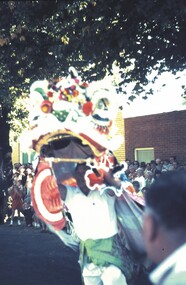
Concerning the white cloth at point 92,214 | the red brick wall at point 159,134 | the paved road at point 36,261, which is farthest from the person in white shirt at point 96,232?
the red brick wall at point 159,134

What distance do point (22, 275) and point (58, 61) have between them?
15.1ft

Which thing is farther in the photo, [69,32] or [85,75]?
Answer: [85,75]

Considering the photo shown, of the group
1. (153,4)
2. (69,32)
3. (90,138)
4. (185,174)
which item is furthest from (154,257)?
(69,32)

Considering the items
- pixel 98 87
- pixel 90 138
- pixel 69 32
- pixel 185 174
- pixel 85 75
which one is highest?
pixel 69 32

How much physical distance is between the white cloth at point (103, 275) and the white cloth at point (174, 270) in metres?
2.84

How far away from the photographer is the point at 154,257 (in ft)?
6.08

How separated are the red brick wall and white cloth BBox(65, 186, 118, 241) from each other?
1262 centimetres

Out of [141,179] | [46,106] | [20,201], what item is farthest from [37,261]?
[20,201]

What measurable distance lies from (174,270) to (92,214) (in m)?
2.91

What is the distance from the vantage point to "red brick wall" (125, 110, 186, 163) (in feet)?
57.4

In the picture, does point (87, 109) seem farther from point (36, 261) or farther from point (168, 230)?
point (36, 261)

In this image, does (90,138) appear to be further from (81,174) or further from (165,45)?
(165,45)

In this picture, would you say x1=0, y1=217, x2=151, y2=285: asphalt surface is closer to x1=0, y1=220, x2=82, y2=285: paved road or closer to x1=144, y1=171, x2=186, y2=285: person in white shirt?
x1=0, y1=220, x2=82, y2=285: paved road

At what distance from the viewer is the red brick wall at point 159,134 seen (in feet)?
57.4
